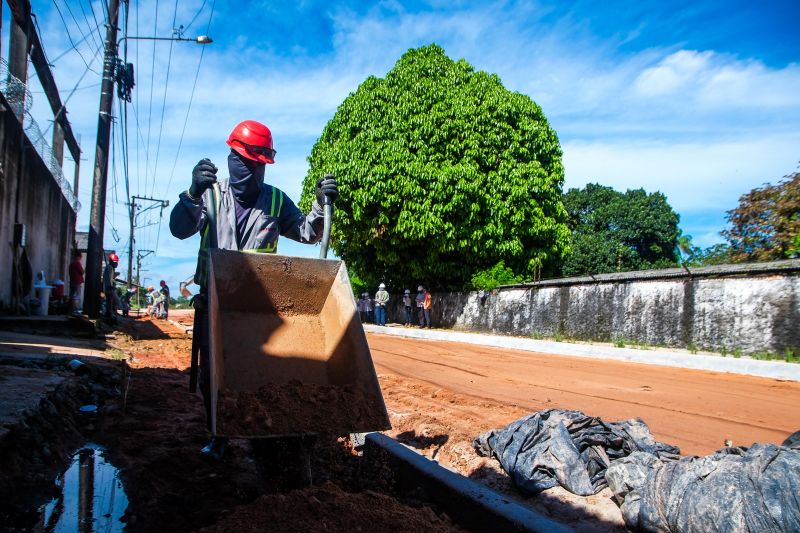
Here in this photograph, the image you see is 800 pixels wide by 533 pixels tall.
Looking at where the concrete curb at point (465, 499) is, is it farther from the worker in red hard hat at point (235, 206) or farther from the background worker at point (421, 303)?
the background worker at point (421, 303)

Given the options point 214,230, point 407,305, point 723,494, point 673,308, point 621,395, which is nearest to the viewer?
point 723,494

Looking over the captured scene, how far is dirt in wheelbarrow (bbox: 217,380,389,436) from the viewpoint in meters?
2.62

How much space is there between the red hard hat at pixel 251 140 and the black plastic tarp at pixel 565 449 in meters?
2.56

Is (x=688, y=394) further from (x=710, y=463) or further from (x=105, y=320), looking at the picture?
(x=105, y=320)

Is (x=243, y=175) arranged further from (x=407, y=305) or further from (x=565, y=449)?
(x=407, y=305)

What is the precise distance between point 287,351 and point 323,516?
1143 mm

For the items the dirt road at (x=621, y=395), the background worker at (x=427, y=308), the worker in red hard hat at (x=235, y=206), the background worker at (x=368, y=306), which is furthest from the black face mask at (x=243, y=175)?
the background worker at (x=368, y=306)

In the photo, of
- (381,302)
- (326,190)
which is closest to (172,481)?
(326,190)

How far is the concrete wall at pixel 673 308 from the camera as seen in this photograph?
1040 centimetres

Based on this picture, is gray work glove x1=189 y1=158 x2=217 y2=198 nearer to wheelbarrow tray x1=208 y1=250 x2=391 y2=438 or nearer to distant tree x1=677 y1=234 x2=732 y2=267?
wheelbarrow tray x1=208 y1=250 x2=391 y2=438

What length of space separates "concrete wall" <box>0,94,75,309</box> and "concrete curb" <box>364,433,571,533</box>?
1152 centimetres

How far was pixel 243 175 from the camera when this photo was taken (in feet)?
11.6

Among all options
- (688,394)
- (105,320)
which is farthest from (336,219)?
(688,394)

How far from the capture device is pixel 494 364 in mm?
10477
